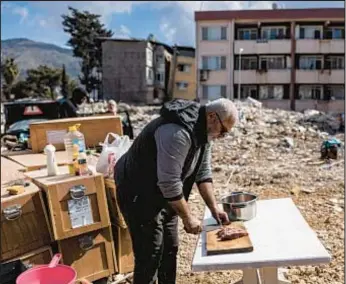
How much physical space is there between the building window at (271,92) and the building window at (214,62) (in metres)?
3.18

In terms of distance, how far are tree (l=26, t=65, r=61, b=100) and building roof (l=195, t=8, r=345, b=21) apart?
14.4 meters

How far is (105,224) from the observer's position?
3203mm

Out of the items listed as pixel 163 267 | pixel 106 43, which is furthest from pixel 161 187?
pixel 106 43

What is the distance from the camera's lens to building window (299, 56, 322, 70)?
2947 cm

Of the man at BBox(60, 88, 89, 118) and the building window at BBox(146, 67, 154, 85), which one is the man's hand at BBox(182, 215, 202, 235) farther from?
the building window at BBox(146, 67, 154, 85)

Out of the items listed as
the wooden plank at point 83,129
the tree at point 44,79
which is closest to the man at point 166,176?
the wooden plank at point 83,129

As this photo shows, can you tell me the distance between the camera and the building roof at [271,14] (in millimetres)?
28125

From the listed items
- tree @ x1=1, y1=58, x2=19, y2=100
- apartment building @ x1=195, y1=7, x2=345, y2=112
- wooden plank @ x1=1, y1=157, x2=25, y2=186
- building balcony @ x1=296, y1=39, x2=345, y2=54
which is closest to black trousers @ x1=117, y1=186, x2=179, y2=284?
wooden plank @ x1=1, y1=157, x2=25, y2=186

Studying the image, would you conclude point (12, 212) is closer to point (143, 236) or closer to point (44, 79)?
point (143, 236)

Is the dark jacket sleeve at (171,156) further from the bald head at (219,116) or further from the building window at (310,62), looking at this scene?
the building window at (310,62)

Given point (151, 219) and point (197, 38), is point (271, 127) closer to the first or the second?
point (151, 219)

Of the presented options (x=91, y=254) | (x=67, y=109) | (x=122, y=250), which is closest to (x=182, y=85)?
(x=67, y=109)

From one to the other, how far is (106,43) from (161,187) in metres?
34.2

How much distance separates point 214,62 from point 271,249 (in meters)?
27.9
